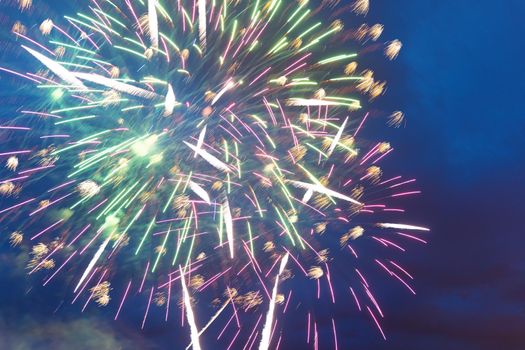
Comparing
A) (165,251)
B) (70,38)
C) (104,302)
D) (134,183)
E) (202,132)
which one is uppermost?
(70,38)

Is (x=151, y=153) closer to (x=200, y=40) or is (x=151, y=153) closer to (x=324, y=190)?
(x=200, y=40)

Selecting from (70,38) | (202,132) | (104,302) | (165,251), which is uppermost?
(70,38)

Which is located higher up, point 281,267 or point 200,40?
point 200,40

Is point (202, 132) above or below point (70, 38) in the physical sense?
below

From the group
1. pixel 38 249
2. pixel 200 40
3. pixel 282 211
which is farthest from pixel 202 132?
pixel 38 249

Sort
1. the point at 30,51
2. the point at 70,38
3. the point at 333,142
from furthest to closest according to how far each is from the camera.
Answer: the point at 333,142 < the point at 70,38 < the point at 30,51

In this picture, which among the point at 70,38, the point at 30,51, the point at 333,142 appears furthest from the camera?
the point at 333,142

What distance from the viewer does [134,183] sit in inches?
503

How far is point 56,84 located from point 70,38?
42.9 inches

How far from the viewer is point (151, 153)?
12602 millimetres

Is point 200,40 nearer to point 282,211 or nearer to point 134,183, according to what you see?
point 134,183

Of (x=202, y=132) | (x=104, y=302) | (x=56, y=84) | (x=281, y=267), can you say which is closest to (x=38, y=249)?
(x=104, y=302)

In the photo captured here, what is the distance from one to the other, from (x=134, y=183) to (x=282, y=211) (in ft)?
12.2

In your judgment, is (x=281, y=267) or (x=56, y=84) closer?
(x=56, y=84)
